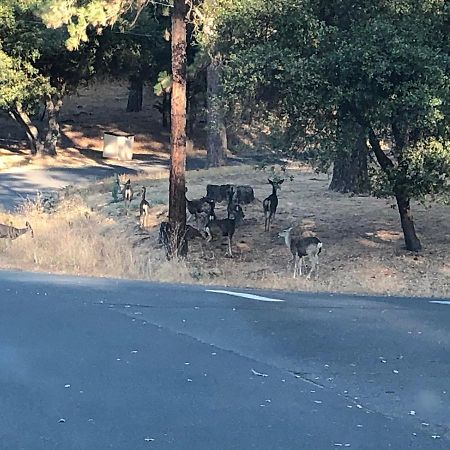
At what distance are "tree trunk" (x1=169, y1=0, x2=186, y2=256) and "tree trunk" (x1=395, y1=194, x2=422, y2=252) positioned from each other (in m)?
4.74

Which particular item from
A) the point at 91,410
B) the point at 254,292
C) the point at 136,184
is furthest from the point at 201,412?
the point at 136,184

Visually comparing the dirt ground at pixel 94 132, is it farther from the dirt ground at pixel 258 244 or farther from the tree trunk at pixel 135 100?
the dirt ground at pixel 258 244

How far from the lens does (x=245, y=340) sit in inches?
328

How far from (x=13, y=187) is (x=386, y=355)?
27918 mm

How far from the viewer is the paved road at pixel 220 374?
5539 millimetres

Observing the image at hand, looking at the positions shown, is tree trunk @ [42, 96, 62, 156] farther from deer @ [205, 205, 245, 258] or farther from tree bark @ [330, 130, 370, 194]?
deer @ [205, 205, 245, 258]

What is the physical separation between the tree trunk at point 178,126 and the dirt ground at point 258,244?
746 millimetres

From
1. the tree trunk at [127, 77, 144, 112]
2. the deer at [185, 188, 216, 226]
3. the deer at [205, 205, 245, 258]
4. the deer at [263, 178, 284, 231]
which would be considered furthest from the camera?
the tree trunk at [127, 77, 144, 112]

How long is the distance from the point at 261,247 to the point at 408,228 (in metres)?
3.58

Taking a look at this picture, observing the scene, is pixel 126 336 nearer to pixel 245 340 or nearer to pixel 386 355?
pixel 245 340

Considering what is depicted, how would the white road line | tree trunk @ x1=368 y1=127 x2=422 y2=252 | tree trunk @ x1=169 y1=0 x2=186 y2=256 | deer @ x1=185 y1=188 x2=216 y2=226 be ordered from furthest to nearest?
deer @ x1=185 y1=188 x2=216 y2=226 < tree trunk @ x1=169 y1=0 x2=186 y2=256 < tree trunk @ x1=368 y1=127 x2=422 y2=252 < the white road line

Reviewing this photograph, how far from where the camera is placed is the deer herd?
18.2 m

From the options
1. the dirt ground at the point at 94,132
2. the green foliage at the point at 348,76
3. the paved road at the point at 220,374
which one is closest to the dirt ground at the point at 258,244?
the green foliage at the point at 348,76

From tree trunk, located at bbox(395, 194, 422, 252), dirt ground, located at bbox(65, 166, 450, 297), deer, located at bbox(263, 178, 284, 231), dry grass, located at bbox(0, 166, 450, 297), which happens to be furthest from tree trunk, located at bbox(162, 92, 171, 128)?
tree trunk, located at bbox(395, 194, 422, 252)
